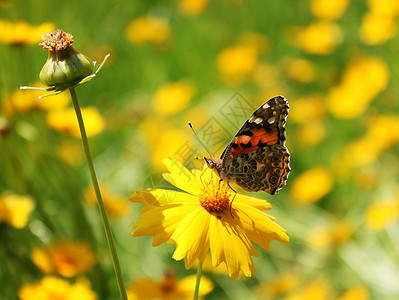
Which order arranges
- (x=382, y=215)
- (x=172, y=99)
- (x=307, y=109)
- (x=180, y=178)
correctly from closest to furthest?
(x=180, y=178) → (x=382, y=215) → (x=172, y=99) → (x=307, y=109)

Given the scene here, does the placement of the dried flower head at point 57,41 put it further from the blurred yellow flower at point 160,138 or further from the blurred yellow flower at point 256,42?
the blurred yellow flower at point 256,42

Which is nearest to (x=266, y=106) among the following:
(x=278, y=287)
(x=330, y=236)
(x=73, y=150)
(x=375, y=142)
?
(x=278, y=287)

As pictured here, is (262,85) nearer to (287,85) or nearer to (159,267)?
(287,85)

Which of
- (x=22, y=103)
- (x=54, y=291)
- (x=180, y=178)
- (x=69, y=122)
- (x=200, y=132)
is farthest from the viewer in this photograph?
(x=200, y=132)

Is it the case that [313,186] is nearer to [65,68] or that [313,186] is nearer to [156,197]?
[156,197]

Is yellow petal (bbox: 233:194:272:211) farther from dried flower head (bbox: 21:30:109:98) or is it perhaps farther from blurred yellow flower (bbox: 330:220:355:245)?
blurred yellow flower (bbox: 330:220:355:245)

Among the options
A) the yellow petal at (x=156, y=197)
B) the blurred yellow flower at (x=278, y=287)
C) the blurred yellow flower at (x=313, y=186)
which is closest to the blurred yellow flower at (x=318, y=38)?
the blurred yellow flower at (x=313, y=186)

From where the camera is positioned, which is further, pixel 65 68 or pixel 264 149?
pixel 264 149

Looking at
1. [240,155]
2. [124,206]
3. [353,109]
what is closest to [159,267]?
[124,206]

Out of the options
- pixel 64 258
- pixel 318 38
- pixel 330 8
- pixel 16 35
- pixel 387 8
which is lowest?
pixel 64 258

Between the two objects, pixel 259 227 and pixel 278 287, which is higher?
pixel 259 227
